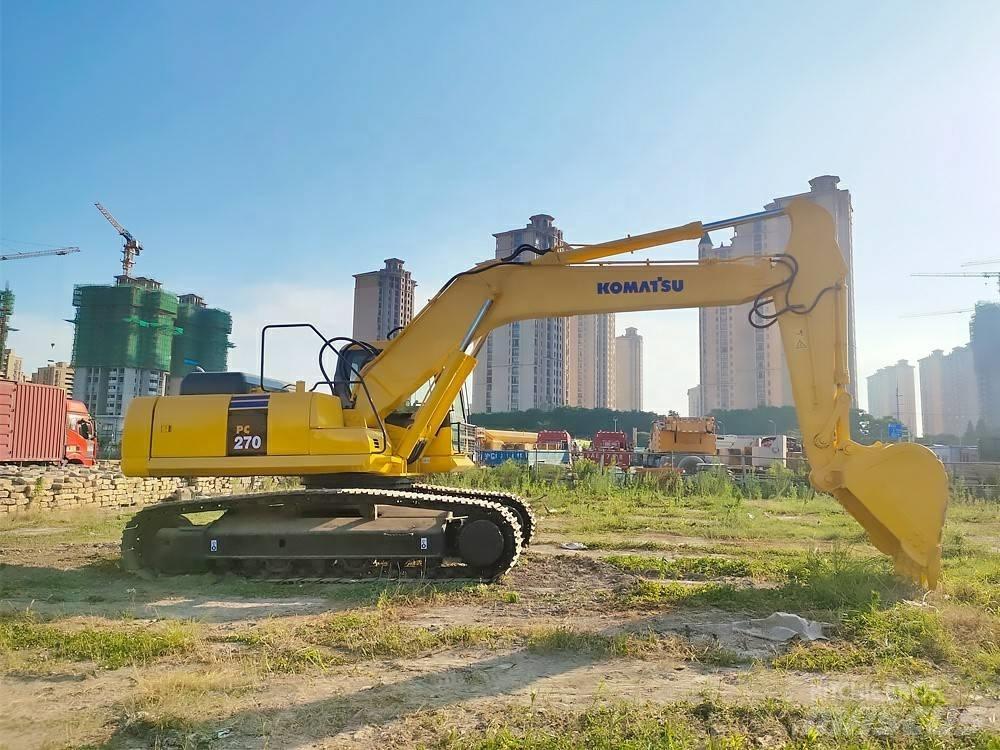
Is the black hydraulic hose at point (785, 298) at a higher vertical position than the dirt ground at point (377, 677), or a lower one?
higher

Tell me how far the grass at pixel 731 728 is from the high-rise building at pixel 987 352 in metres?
81.8

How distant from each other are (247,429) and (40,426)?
2019 cm

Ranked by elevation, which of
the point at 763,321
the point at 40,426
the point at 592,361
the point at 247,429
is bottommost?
the point at 40,426

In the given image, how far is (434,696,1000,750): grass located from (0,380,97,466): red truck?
24151 millimetres

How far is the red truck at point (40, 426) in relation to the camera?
2245 centimetres

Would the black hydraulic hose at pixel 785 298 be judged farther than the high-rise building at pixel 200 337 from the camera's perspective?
No

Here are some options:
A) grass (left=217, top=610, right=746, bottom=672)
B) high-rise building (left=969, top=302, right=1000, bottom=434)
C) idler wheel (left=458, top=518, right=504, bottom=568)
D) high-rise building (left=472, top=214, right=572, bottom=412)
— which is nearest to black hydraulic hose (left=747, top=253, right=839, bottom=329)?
idler wheel (left=458, top=518, right=504, bottom=568)

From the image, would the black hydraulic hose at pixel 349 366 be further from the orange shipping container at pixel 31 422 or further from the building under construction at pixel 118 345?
the building under construction at pixel 118 345

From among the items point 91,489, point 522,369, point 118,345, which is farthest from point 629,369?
point 91,489

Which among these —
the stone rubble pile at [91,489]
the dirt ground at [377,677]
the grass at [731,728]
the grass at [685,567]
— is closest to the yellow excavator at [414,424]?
the dirt ground at [377,677]

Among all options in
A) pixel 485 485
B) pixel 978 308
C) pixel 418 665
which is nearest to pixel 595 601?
pixel 418 665

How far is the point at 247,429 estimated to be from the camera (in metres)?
8.05

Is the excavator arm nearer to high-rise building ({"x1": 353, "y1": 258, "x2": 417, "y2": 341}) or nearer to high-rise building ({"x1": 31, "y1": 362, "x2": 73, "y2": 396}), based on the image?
high-rise building ({"x1": 31, "y1": 362, "x2": 73, "y2": 396})

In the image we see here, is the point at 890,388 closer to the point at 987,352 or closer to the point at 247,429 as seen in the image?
the point at 987,352
